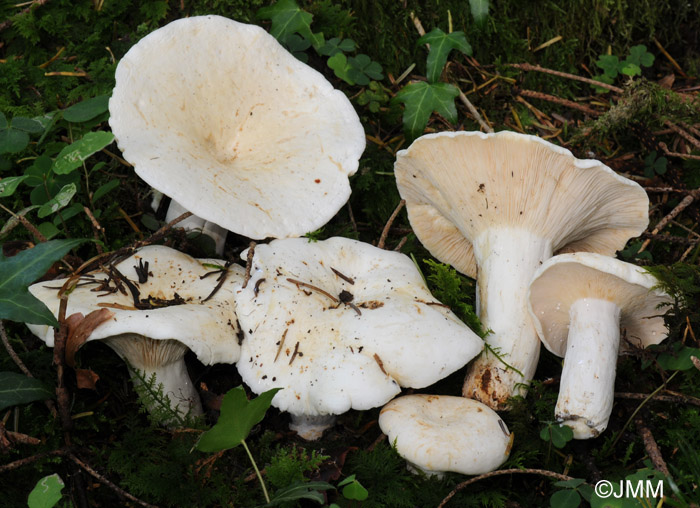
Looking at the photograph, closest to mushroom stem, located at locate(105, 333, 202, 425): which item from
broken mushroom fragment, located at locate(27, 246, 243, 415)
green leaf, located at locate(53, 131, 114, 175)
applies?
broken mushroom fragment, located at locate(27, 246, 243, 415)

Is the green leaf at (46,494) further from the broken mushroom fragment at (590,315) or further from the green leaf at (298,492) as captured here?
the broken mushroom fragment at (590,315)

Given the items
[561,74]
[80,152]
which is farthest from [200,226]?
[561,74]

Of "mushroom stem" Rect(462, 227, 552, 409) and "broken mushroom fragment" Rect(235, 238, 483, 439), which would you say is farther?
"mushroom stem" Rect(462, 227, 552, 409)

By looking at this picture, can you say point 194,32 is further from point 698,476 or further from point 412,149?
point 698,476

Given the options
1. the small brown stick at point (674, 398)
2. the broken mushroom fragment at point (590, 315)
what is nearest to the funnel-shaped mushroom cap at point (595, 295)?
the broken mushroom fragment at point (590, 315)

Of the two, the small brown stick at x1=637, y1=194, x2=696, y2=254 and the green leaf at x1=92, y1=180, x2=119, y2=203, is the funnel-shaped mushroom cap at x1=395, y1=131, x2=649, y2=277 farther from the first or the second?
the green leaf at x1=92, y1=180, x2=119, y2=203

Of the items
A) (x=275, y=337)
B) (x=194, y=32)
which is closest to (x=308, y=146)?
(x=194, y=32)
